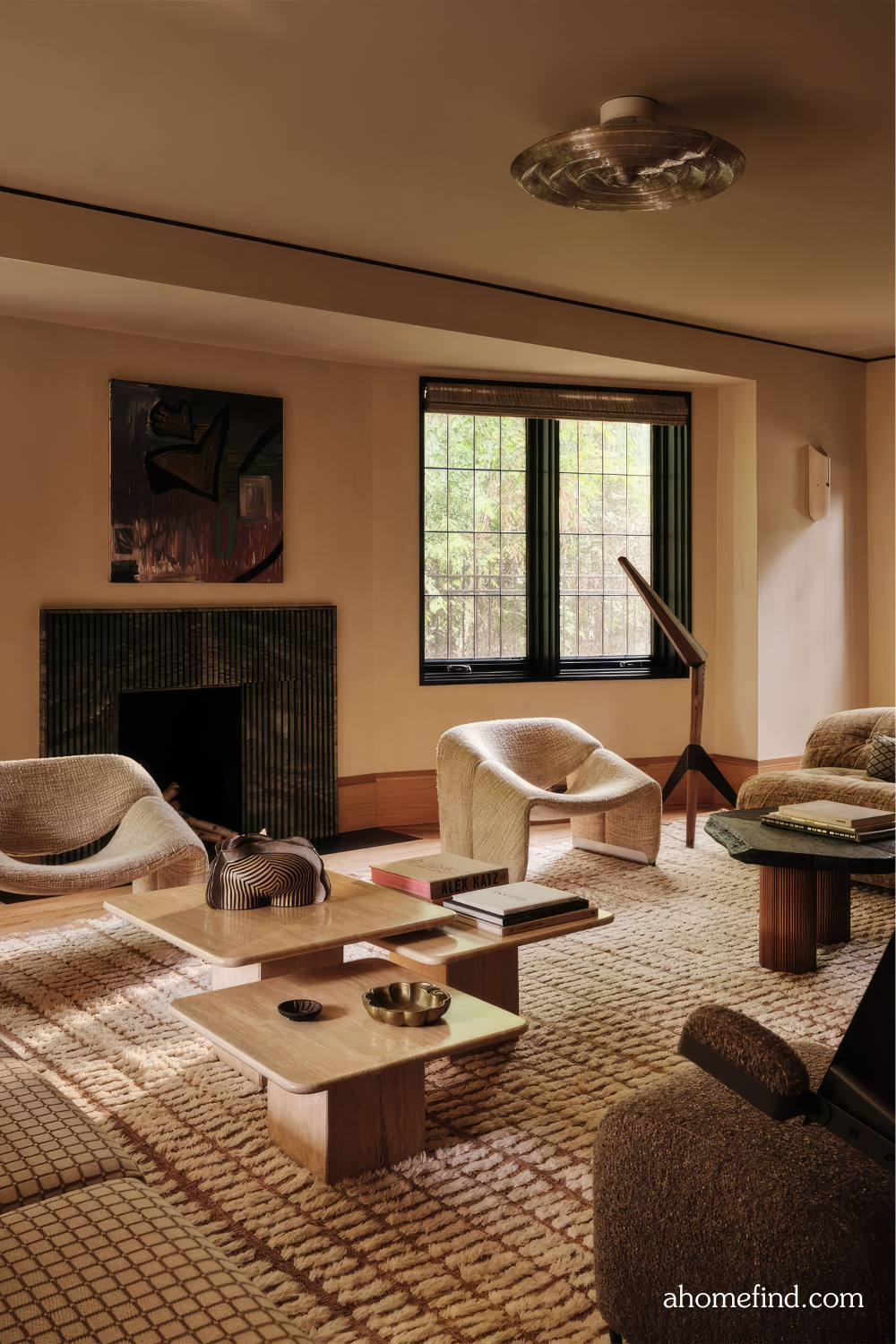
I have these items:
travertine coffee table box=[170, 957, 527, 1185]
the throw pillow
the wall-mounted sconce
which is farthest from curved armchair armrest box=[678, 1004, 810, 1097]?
the wall-mounted sconce

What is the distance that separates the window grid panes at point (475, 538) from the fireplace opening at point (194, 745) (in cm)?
123

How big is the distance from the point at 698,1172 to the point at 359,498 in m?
4.38

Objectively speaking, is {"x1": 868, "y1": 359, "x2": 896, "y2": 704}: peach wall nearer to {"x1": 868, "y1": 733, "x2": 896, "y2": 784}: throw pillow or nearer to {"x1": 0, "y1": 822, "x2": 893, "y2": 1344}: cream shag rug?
{"x1": 868, "y1": 733, "x2": 896, "y2": 784}: throw pillow

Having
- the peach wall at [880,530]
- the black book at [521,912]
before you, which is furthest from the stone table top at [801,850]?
the peach wall at [880,530]

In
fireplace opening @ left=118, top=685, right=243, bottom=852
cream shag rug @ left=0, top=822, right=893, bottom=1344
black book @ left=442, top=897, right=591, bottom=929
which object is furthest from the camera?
fireplace opening @ left=118, top=685, right=243, bottom=852

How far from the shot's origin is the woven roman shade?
564 cm

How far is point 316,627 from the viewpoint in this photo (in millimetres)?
5309

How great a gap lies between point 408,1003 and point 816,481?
502 cm

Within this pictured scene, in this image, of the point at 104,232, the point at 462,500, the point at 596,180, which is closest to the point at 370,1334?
the point at 596,180

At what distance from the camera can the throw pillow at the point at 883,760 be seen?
4.34 metres

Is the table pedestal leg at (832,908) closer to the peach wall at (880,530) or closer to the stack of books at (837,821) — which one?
the stack of books at (837,821)

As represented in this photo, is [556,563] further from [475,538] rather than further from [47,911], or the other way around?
[47,911]

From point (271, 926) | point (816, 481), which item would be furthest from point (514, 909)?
point (816, 481)

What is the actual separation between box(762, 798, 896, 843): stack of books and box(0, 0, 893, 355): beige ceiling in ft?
6.90
